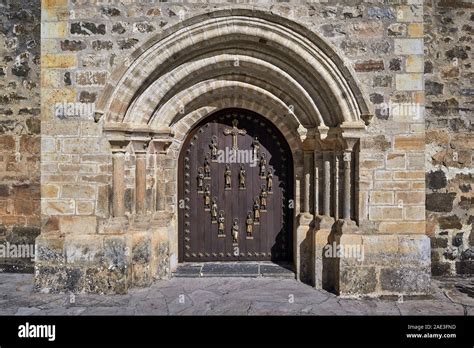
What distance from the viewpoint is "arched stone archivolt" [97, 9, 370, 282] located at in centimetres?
436

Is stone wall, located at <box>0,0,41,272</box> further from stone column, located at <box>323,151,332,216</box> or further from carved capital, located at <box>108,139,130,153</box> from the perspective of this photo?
stone column, located at <box>323,151,332,216</box>

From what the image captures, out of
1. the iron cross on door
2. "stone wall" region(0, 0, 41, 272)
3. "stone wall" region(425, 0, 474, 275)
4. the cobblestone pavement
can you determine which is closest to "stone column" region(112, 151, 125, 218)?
the cobblestone pavement

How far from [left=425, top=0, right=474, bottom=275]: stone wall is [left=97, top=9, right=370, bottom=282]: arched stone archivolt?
1.45 metres

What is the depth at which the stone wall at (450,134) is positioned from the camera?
5.13m

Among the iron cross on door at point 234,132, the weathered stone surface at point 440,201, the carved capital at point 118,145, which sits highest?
the iron cross on door at point 234,132

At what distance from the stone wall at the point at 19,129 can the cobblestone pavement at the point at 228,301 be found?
871mm

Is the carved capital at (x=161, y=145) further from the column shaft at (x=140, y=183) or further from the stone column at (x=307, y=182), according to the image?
the stone column at (x=307, y=182)

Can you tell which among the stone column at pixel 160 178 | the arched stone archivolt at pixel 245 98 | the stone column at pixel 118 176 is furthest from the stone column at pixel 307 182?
the stone column at pixel 118 176

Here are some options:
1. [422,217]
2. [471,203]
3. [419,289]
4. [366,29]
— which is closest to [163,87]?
[366,29]

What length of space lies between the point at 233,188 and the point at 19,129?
2.95m

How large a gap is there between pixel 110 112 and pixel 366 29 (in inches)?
114

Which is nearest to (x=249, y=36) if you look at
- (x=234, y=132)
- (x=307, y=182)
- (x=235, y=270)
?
(x=234, y=132)

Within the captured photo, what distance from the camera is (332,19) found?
4.37 meters
